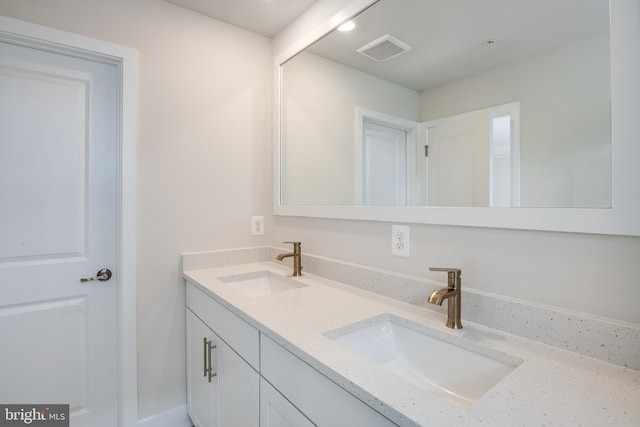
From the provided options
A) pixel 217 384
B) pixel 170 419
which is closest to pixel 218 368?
pixel 217 384

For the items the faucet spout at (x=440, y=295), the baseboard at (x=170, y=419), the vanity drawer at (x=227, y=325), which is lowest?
the baseboard at (x=170, y=419)

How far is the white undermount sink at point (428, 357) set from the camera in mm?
851

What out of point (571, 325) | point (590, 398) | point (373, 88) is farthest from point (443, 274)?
point (373, 88)

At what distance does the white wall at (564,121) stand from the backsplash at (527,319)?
30 cm

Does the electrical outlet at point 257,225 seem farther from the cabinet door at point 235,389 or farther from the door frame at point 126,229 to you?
the cabinet door at point 235,389

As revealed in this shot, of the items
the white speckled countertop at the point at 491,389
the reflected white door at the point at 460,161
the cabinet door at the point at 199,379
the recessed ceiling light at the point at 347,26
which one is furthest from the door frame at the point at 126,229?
the reflected white door at the point at 460,161

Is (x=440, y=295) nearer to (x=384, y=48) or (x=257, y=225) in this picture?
(x=384, y=48)

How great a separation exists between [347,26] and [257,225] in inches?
47.7

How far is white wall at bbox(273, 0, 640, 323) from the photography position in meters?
0.77

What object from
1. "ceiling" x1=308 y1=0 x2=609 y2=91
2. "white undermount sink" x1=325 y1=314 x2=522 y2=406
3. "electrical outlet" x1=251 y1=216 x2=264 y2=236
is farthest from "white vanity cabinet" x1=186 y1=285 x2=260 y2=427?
"ceiling" x1=308 y1=0 x2=609 y2=91

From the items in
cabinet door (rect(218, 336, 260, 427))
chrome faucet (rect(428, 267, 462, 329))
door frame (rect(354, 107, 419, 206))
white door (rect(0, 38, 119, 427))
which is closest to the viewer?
chrome faucet (rect(428, 267, 462, 329))

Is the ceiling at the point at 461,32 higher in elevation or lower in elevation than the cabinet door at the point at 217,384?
higher

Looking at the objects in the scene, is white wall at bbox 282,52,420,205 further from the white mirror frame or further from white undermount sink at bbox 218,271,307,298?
the white mirror frame

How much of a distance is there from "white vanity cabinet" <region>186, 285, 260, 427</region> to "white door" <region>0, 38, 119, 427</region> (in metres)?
0.39
